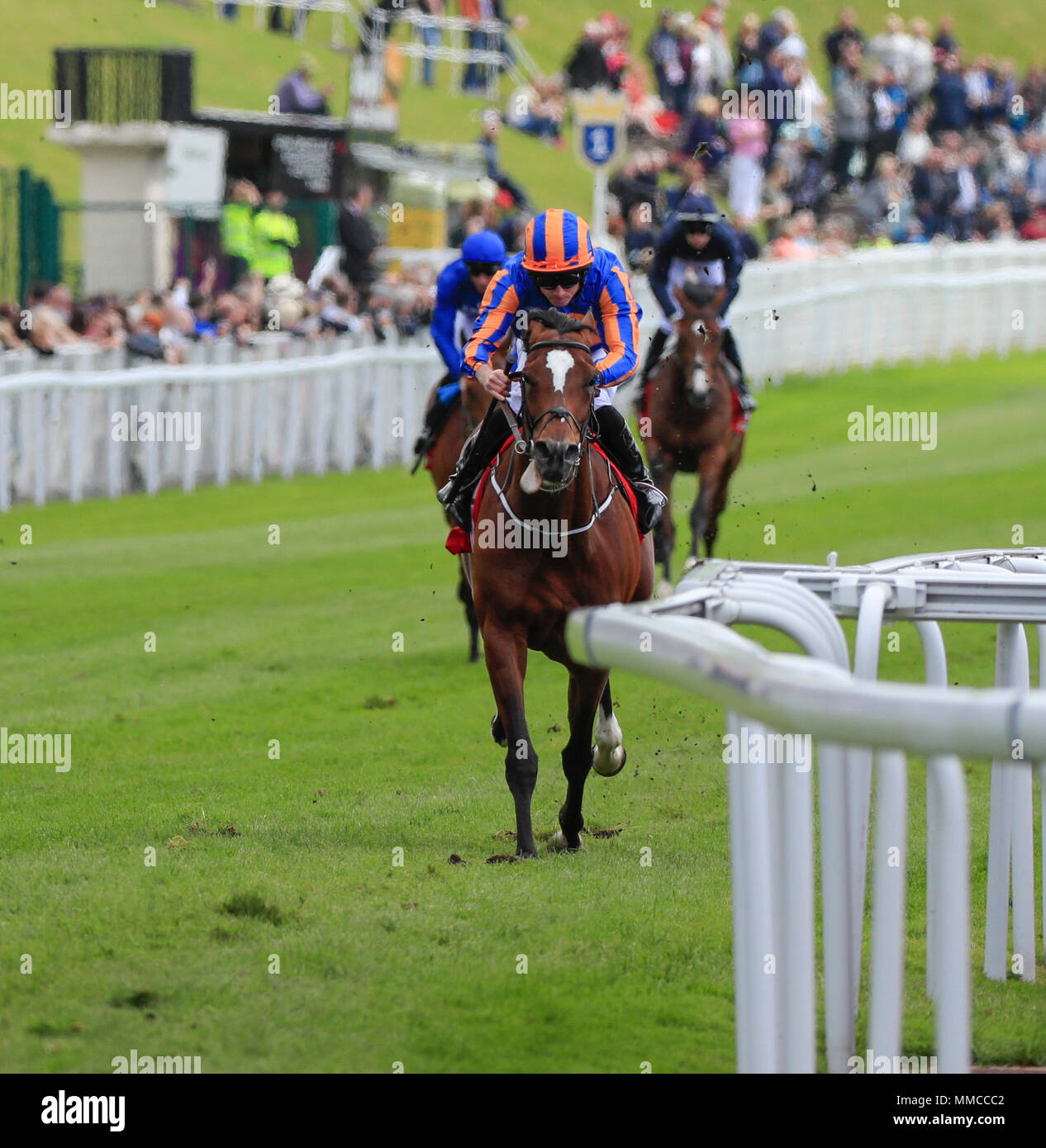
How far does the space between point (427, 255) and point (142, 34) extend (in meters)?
15.2

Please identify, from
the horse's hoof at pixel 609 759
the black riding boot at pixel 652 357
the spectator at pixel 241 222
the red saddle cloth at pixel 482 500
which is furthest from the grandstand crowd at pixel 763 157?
the horse's hoof at pixel 609 759

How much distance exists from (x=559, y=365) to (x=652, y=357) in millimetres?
7051

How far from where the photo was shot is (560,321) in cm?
661

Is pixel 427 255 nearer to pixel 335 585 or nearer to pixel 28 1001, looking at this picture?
pixel 335 585

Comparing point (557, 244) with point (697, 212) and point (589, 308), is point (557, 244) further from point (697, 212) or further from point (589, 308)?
point (697, 212)

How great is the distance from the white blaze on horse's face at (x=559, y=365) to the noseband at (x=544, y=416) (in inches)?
2.2

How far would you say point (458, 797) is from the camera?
7797 millimetres

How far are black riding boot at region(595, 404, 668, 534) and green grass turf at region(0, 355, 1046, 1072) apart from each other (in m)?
1.21

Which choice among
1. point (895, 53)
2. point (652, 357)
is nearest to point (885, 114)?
point (895, 53)

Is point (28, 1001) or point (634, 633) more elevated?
point (634, 633)

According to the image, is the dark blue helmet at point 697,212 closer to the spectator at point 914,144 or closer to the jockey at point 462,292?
the jockey at point 462,292

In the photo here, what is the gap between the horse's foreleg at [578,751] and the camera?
6984 mm

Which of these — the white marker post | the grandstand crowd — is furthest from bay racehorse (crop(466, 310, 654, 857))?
the grandstand crowd

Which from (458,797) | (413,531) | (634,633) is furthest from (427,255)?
(634,633)
